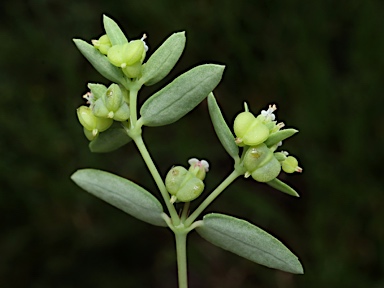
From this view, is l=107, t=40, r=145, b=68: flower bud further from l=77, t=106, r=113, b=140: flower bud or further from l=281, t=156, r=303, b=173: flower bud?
l=281, t=156, r=303, b=173: flower bud

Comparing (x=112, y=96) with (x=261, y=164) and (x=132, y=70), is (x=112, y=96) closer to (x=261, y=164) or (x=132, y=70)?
(x=132, y=70)

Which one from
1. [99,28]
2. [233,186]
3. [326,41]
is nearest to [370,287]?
[233,186]

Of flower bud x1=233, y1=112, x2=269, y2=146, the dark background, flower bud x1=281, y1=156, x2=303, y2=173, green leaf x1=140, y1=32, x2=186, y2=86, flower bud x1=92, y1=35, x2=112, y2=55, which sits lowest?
the dark background

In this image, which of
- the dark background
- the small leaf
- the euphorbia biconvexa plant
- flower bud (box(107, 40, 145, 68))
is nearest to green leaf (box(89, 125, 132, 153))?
the euphorbia biconvexa plant

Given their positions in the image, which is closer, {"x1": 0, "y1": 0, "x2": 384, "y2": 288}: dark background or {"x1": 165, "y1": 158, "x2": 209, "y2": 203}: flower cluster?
{"x1": 165, "y1": 158, "x2": 209, "y2": 203}: flower cluster

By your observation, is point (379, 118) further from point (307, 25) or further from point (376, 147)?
point (307, 25)

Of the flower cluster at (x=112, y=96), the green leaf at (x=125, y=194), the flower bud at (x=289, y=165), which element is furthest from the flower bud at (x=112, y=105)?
the flower bud at (x=289, y=165)

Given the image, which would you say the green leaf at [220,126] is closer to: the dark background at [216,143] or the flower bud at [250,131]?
the flower bud at [250,131]
